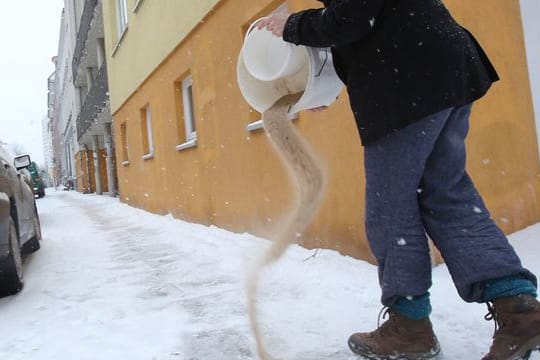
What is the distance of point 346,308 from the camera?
2.78 m

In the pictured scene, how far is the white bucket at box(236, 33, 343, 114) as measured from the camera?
1.97 meters

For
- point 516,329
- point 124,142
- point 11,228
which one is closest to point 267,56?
point 516,329

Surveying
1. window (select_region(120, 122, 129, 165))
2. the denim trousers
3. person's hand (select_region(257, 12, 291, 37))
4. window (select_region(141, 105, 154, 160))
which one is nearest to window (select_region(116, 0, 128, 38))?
window (select_region(120, 122, 129, 165))

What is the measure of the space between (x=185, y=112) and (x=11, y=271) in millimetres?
4944

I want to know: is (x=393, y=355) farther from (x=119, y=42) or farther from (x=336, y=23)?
(x=119, y=42)

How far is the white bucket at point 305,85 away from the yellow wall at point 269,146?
1.19m

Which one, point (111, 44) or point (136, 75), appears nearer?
point (136, 75)

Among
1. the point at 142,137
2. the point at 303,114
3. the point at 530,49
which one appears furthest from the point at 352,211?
the point at 142,137

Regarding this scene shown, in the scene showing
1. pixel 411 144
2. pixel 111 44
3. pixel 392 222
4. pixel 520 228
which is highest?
pixel 111 44

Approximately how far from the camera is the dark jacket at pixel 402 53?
1.74 m

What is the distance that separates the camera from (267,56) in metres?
2.22

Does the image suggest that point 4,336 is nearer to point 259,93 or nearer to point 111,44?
point 259,93

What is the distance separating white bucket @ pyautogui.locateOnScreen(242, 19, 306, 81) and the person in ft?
0.47

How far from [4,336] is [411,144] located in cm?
239
